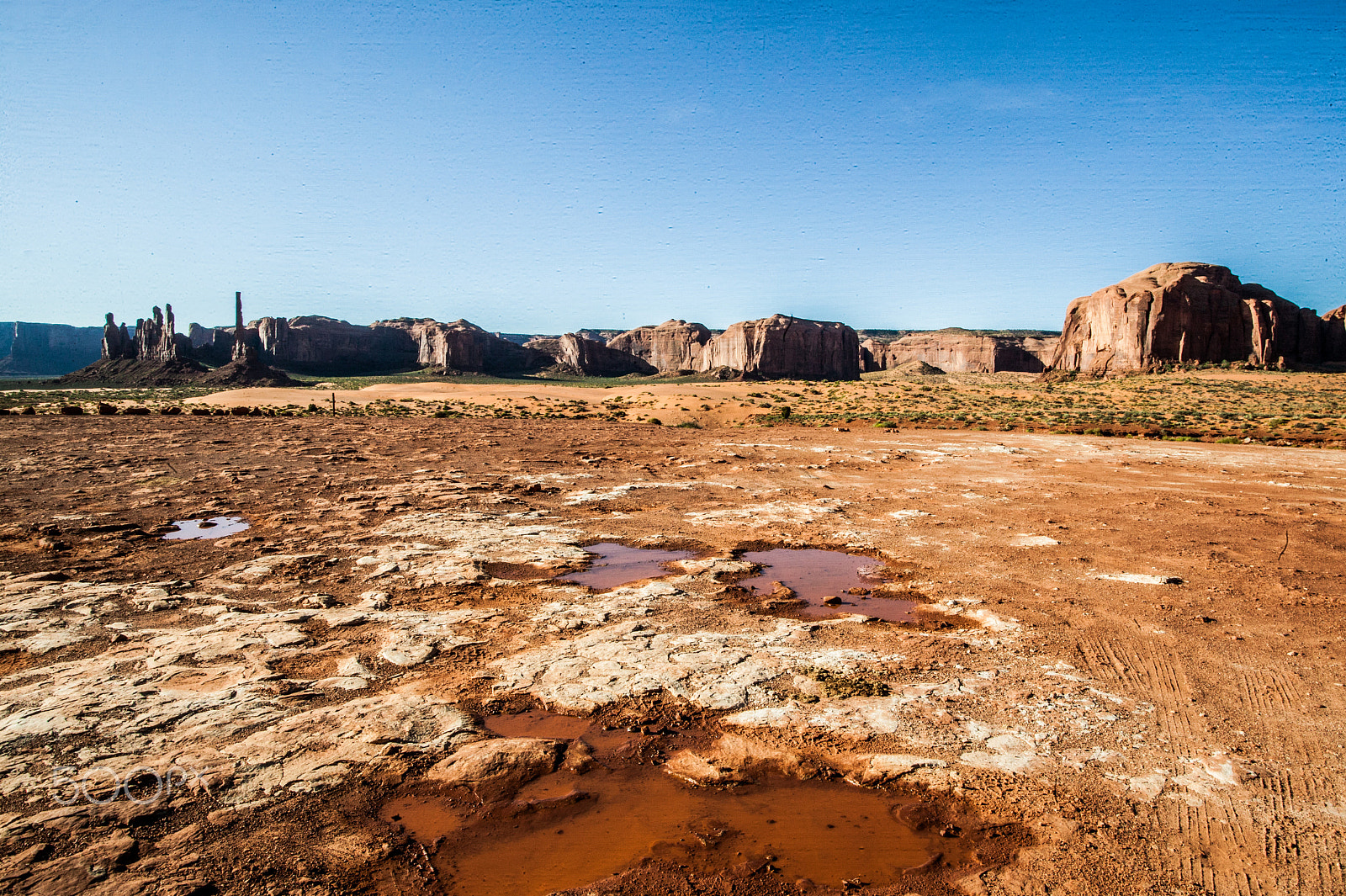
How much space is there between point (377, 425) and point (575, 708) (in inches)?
849

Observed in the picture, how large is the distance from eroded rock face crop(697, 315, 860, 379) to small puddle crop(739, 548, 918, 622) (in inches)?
3412

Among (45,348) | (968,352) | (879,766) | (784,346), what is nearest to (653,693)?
(879,766)

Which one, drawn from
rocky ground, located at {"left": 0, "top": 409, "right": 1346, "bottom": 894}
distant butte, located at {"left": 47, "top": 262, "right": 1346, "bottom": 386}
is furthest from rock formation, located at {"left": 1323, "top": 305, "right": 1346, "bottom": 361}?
rocky ground, located at {"left": 0, "top": 409, "right": 1346, "bottom": 894}

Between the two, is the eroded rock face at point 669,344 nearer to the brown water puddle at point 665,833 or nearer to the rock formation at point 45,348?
the brown water puddle at point 665,833

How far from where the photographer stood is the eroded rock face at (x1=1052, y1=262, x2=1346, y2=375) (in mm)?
56844

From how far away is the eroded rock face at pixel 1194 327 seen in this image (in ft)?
186

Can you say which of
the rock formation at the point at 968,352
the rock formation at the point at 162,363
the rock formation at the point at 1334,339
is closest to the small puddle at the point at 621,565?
the rock formation at the point at 162,363

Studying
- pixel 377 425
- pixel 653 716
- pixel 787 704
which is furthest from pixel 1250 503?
pixel 377 425

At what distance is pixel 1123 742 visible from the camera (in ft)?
13.1

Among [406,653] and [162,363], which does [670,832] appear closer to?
[406,653]

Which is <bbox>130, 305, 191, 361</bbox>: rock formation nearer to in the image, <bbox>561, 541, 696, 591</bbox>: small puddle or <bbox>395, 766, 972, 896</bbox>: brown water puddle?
<bbox>561, 541, 696, 591</bbox>: small puddle

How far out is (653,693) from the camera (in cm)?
461

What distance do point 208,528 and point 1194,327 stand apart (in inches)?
2747

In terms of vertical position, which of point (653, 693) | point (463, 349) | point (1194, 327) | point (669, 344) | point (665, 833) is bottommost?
point (665, 833)
